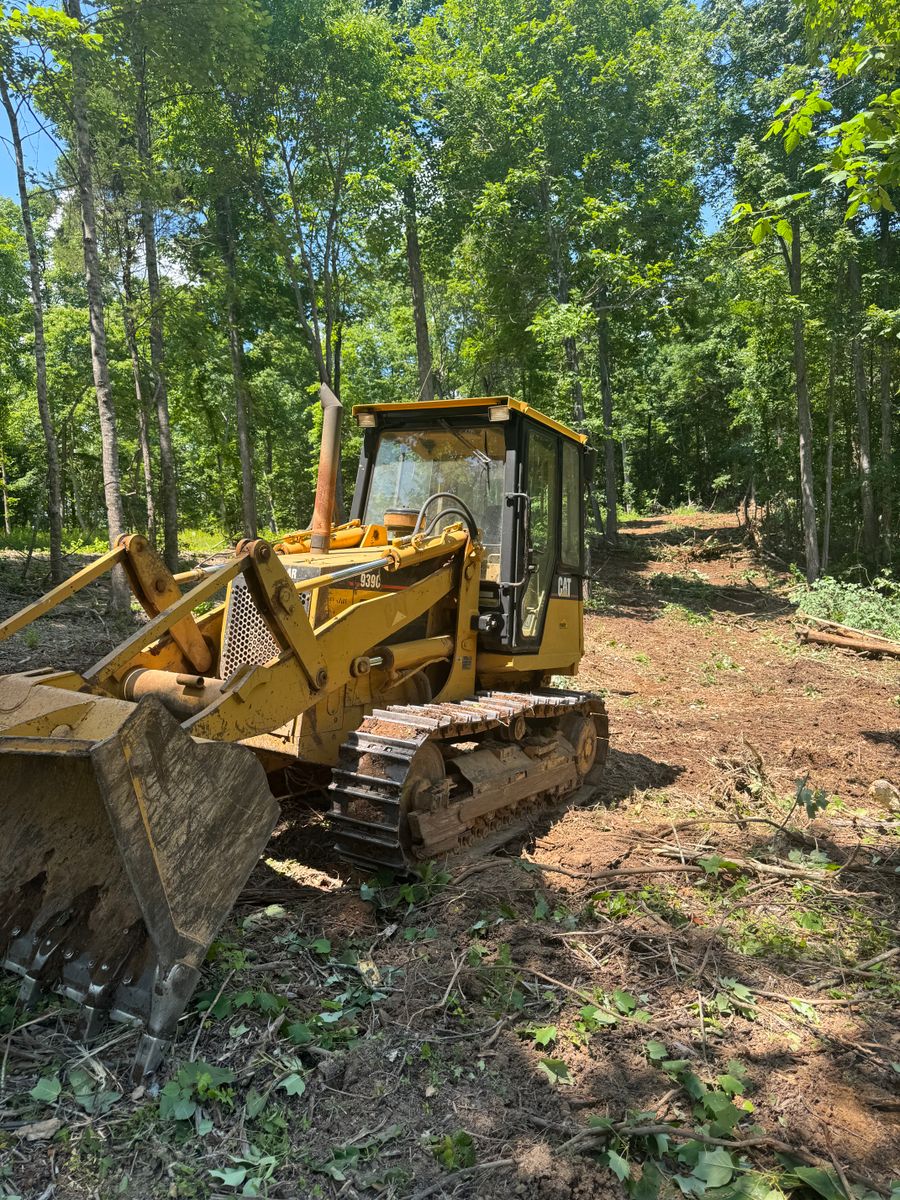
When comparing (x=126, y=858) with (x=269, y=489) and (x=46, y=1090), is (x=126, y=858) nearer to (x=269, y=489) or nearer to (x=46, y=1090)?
(x=46, y=1090)

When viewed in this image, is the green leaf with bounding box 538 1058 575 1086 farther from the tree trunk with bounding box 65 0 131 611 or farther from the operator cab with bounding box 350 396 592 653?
the tree trunk with bounding box 65 0 131 611

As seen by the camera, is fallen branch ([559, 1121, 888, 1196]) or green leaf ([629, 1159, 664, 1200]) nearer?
green leaf ([629, 1159, 664, 1200])

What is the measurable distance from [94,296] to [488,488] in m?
7.00

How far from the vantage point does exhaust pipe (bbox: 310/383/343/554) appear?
478cm

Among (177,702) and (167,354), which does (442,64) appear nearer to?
(167,354)

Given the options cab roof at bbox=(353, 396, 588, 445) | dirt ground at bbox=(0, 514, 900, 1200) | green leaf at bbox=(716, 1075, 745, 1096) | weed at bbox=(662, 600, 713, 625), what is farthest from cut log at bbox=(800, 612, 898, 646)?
green leaf at bbox=(716, 1075, 745, 1096)

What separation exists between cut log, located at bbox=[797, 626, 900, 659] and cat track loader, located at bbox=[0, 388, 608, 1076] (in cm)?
796

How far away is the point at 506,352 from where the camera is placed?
20031mm

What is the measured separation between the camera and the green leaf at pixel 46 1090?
102 inches

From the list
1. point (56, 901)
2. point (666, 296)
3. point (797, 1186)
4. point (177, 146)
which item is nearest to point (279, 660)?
point (56, 901)

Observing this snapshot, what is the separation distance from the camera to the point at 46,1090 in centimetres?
260

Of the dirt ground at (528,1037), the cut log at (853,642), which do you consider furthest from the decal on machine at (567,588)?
the cut log at (853,642)

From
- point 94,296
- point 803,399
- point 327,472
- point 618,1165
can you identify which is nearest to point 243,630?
point 327,472

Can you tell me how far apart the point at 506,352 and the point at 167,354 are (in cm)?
822
